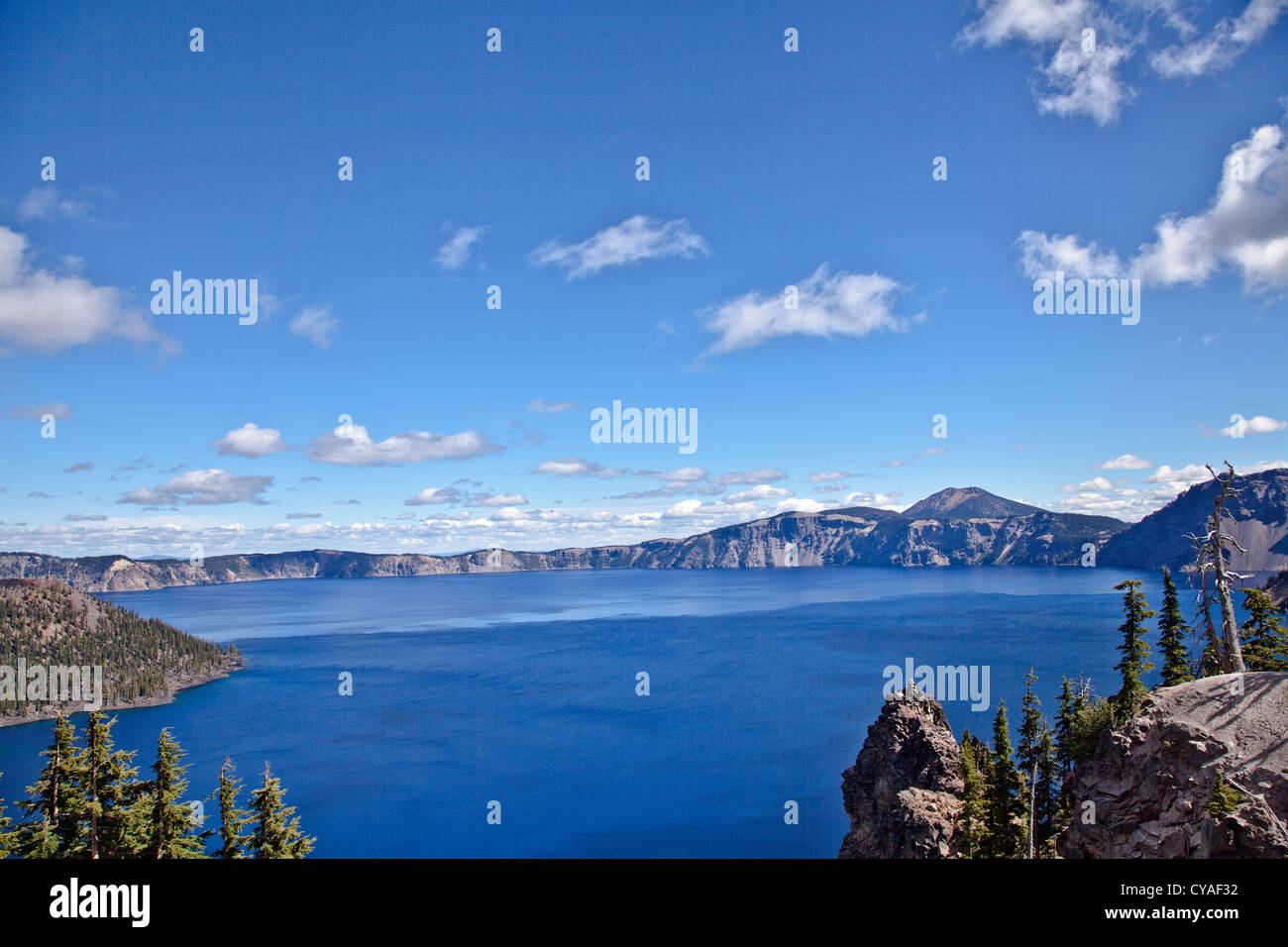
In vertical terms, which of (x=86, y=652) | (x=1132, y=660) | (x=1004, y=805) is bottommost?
(x=86, y=652)

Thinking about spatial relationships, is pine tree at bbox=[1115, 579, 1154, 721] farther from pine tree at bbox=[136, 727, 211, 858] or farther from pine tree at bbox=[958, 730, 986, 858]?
pine tree at bbox=[136, 727, 211, 858]

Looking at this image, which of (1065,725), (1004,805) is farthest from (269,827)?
(1065,725)

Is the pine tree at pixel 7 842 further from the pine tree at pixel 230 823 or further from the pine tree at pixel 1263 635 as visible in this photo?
the pine tree at pixel 1263 635

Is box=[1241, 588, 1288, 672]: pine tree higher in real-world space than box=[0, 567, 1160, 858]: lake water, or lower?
higher

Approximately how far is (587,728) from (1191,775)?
233 feet

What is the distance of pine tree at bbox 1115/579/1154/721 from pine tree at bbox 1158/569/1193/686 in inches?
36.7

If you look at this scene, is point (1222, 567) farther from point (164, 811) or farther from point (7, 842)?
point (7, 842)

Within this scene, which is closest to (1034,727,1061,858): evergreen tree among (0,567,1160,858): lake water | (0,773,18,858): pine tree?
(0,567,1160,858): lake water

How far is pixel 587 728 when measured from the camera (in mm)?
84812

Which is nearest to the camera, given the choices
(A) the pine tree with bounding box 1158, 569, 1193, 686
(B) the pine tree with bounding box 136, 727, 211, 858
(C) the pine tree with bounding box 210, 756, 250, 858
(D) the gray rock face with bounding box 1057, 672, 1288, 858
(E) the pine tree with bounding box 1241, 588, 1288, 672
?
(D) the gray rock face with bounding box 1057, 672, 1288, 858

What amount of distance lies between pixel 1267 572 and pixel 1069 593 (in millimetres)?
57013

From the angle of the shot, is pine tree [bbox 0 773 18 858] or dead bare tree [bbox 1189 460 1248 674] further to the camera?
dead bare tree [bbox 1189 460 1248 674]

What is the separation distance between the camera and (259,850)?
21.9m

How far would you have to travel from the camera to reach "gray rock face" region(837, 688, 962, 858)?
34.9 meters
